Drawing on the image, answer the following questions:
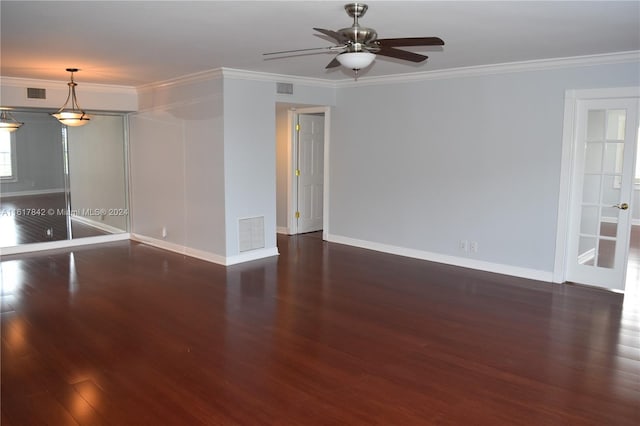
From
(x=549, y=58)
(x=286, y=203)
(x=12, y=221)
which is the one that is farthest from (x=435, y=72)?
(x=12, y=221)

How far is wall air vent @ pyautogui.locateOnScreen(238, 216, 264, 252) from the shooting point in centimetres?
656

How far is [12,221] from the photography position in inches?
277

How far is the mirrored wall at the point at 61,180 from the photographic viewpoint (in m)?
7.05

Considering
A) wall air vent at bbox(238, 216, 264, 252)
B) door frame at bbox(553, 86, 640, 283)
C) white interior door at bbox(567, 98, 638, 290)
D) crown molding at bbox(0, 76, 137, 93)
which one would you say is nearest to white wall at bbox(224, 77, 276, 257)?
wall air vent at bbox(238, 216, 264, 252)

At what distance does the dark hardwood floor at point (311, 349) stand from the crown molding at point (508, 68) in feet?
7.91

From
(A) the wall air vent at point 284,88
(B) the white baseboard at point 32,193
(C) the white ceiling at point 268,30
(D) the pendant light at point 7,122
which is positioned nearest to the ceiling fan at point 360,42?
(C) the white ceiling at point 268,30

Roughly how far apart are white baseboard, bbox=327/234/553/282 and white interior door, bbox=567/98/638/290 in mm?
381

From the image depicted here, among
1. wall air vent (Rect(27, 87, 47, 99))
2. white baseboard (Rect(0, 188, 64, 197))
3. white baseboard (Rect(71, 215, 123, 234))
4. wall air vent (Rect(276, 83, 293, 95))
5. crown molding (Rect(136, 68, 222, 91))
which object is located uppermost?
crown molding (Rect(136, 68, 222, 91))

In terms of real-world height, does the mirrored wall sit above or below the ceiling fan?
below

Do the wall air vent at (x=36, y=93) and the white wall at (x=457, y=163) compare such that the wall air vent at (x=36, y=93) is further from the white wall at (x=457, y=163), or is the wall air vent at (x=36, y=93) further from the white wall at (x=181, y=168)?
the white wall at (x=457, y=163)

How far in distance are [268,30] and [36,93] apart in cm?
446

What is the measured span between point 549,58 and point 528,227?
188cm

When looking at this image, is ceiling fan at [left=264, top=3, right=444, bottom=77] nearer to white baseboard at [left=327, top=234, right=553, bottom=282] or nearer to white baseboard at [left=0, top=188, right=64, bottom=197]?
white baseboard at [left=327, top=234, right=553, bottom=282]

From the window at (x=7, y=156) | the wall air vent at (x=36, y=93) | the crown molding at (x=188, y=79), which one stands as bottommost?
the window at (x=7, y=156)
